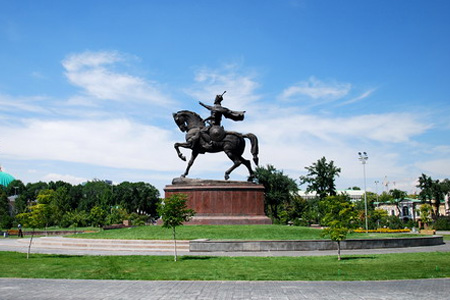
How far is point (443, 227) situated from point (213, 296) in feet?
192

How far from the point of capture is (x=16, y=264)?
16.6 metres

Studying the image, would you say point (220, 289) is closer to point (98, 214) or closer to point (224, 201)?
point (224, 201)

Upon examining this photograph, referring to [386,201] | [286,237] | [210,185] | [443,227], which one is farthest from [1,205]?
[386,201]

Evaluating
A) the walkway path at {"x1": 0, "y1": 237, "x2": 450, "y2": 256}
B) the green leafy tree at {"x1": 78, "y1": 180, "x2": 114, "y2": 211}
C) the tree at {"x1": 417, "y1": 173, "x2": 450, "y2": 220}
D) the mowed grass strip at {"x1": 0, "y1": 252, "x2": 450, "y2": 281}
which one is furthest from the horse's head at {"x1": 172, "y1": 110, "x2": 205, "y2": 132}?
the tree at {"x1": 417, "y1": 173, "x2": 450, "y2": 220}

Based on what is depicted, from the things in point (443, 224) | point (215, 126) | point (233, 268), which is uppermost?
point (215, 126)

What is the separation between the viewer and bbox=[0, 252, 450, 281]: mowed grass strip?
12930 mm

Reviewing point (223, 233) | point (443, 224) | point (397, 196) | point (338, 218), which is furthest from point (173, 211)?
point (397, 196)

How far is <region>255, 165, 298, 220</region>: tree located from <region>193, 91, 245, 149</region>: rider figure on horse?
23.9m

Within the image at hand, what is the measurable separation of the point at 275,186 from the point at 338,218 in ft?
122

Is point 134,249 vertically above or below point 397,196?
below

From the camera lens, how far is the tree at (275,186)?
55.0 meters

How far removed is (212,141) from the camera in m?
32.5

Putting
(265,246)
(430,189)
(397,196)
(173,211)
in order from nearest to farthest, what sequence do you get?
(173,211) → (265,246) → (430,189) → (397,196)

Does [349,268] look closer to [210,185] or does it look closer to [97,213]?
[210,185]
